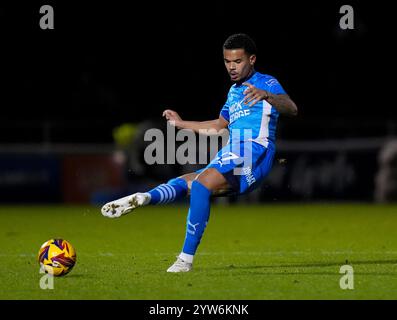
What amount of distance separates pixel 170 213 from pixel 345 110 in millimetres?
9619

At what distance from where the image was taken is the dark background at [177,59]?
22672mm

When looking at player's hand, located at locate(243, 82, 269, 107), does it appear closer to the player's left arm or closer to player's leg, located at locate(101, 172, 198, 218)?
the player's left arm

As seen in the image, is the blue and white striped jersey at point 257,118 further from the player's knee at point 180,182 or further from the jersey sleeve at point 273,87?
the player's knee at point 180,182

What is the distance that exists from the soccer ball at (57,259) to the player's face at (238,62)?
1.90 meters

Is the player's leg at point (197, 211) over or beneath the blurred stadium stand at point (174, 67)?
beneath

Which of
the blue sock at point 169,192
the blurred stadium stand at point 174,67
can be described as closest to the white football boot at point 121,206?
the blue sock at point 169,192

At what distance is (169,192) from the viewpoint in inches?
275

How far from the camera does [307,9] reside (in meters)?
24.9

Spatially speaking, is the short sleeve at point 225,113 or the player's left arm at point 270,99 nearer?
the player's left arm at point 270,99

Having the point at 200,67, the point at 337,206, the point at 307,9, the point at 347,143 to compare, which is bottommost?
the point at 337,206

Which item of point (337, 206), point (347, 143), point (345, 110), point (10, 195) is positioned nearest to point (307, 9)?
point (345, 110)

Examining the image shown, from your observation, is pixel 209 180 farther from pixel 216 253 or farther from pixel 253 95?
pixel 216 253

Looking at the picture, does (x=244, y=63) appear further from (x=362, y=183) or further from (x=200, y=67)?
(x=200, y=67)

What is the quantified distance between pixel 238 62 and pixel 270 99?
510mm
